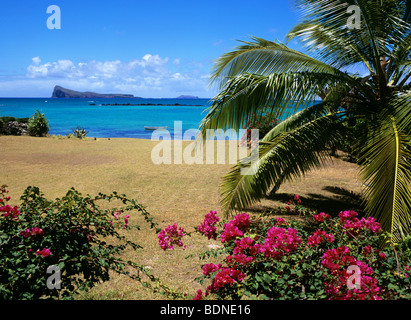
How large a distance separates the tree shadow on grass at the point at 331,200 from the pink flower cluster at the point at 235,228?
4713 millimetres

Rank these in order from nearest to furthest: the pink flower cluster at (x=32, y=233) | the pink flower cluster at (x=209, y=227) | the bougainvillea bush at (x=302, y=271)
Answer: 1. the bougainvillea bush at (x=302, y=271)
2. the pink flower cluster at (x=32, y=233)
3. the pink flower cluster at (x=209, y=227)

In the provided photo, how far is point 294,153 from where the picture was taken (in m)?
4.80

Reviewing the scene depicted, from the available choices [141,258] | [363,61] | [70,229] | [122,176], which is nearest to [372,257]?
[70,229]

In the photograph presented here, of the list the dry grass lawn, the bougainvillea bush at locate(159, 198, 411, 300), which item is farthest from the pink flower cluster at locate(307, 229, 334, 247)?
the dry grass lawn

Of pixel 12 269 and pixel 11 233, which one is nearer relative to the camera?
pixel 12 269

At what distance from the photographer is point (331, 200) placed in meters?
7.88

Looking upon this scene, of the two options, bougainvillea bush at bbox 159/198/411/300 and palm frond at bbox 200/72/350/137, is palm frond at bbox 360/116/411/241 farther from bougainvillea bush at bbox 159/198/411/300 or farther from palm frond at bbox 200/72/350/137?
palm frond at bbox 200/72/350/137

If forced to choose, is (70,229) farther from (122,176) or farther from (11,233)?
(122,176)

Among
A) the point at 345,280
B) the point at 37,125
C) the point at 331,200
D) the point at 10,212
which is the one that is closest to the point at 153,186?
the point at 331,200

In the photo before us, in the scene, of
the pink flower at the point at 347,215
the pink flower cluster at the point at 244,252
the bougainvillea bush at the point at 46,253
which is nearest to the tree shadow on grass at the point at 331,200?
the pink flower at the point at 347,215

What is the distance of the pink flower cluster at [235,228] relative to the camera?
2.48 metres

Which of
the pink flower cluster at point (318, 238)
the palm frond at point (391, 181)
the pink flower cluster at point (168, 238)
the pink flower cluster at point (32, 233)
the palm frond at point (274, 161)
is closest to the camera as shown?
the pink flower cluster at point (318, 238)

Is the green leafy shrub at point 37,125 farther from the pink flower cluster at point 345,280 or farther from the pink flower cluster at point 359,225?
the pink flower cluster at point 345,280

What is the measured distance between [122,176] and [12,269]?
7.46m
